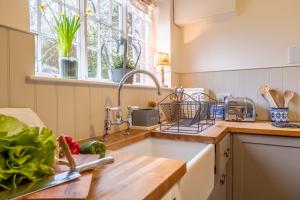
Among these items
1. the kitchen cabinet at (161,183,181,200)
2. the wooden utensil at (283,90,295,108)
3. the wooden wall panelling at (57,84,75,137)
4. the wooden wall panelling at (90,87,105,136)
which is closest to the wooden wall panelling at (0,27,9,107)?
the wooden wall panelling at (57,84,75,137)

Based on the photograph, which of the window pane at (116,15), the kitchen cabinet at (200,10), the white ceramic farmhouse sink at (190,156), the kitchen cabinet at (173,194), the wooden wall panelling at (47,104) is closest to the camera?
the kitchen cabinet at (173,194)

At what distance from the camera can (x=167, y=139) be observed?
138cm

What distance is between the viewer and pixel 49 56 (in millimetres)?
1314

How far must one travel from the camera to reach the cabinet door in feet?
4.74

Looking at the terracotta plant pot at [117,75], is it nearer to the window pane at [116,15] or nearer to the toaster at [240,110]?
the window pane at [116,15]

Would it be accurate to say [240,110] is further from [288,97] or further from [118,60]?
[118,60]

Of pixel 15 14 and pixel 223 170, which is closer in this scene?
pixel 15 14

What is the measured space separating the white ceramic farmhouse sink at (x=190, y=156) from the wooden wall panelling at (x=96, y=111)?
0.72 feet

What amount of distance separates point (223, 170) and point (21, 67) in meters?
1.26

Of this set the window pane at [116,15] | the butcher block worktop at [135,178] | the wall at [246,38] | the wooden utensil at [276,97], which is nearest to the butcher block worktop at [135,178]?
the butcher block worktop at [135,178]

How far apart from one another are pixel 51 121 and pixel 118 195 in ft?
2.13

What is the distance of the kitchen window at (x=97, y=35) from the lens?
50.8 inches

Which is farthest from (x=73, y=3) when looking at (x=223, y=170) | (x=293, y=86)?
(x=293, y=86)

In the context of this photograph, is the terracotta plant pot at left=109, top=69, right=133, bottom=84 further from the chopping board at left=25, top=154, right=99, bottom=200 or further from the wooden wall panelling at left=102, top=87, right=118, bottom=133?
the chopping board at left=25, top=154, right=99, bottom=200
